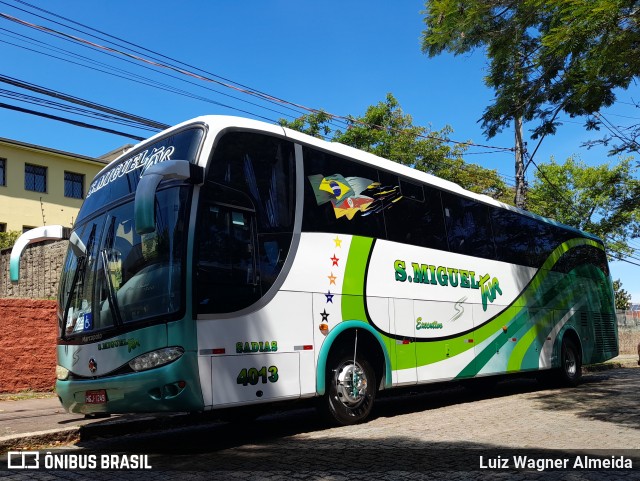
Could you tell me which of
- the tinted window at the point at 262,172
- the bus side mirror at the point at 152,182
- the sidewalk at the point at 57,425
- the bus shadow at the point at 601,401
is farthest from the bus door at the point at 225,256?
the bus shadow at the point at 601,401

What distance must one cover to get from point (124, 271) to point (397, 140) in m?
18.6

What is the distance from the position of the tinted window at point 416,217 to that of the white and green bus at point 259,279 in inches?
1.4

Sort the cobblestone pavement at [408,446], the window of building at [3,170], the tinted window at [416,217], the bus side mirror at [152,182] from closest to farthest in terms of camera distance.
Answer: the cobblestone pavement at [408,446], the bus side mirror at [152,182], the tinted window at [416,217], the window of building at [3,170]

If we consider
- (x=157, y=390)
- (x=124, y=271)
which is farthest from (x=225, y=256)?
(x=157, y=390)

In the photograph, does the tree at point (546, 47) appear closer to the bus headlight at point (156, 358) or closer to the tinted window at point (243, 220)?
the tinted window at point (243, 220)

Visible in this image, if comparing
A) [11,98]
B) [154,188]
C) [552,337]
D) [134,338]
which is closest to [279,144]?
[154,188]

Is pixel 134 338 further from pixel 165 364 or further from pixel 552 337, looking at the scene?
pixel 552 337

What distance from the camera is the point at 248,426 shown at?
8625mm

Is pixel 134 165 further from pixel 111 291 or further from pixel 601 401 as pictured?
pixel 601 401

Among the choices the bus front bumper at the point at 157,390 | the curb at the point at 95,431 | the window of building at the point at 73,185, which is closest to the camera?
the bus front bumper at the point at 157,390

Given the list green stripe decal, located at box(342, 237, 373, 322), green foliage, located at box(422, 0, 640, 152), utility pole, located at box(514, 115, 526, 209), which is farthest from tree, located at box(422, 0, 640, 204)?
utility pole, located at box(514, 115, 526, 209)

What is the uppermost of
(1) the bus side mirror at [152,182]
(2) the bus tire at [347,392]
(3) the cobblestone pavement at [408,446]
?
(1) the bus side mirror at [152,182]

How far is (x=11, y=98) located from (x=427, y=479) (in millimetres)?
10645

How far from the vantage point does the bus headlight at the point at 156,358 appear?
5949mm
